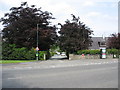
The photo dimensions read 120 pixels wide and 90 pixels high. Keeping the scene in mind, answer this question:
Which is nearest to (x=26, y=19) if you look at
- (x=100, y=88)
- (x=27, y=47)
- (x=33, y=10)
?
(x=33, y=10)

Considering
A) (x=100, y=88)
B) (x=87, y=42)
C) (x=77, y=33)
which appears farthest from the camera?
(x=87, y=42)

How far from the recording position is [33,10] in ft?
137

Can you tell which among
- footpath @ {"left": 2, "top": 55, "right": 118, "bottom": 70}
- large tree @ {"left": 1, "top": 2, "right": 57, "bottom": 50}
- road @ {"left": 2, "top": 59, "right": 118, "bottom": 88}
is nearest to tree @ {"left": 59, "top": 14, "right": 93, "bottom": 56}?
large tree @ {"left": 1, "top": 2, "right": 57, "bottom": 50}

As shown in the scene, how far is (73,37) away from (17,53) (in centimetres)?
1214

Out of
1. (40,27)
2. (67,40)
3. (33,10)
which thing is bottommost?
(67,40)

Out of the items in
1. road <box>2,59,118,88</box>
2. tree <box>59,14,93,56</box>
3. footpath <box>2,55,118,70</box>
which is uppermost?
tree <box>59,14,93,56</box>

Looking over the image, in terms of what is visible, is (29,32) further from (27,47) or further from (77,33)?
(77,33)

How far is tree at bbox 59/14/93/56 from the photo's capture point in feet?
139

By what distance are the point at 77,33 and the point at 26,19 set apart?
11.3 meters

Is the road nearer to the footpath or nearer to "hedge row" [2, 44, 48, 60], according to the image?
the footpath

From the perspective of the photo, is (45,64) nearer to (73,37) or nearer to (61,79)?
(61,79)

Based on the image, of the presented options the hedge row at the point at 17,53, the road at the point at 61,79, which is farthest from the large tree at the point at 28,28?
the road at the point at 61,79

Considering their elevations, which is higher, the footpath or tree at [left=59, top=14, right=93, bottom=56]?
tree at [left=59, top=14, right=93, bottom=56]

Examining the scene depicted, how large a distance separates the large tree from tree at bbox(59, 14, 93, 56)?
2.39m
